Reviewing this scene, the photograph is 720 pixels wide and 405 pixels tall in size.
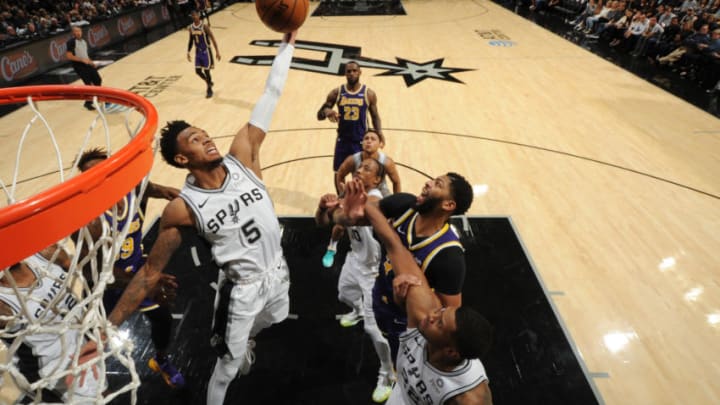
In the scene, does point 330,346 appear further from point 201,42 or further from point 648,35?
point 648,35

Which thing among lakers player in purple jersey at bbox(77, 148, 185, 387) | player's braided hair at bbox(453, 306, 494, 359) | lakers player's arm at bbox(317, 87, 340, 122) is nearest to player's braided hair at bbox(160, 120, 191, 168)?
lakers player in purple jersey at bbox(77, 148, 185, 387)

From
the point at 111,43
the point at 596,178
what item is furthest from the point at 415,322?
the point at 111,43

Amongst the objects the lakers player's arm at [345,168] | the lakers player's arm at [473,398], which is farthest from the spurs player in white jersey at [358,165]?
the lakers player's arm at [473,398]

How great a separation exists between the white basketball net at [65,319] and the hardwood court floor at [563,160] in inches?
111

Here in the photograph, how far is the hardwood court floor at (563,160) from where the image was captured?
3.38 metres

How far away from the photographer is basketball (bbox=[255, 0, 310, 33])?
295cm

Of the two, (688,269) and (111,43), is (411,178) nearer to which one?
(688,269)

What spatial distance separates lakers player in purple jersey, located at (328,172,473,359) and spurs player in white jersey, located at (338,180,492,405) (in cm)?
13

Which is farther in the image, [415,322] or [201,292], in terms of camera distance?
[201,292]

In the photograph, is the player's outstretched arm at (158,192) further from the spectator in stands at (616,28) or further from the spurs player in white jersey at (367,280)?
the spectator in stands at (616,28)

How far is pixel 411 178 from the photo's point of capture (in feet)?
17.5

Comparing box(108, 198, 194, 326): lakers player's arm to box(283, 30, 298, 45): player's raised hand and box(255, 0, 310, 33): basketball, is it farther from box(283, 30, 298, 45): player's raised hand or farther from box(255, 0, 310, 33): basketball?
box(255, 0, 310, 33): basketball

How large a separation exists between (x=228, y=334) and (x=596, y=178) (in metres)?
5.36

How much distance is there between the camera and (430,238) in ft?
7.30
